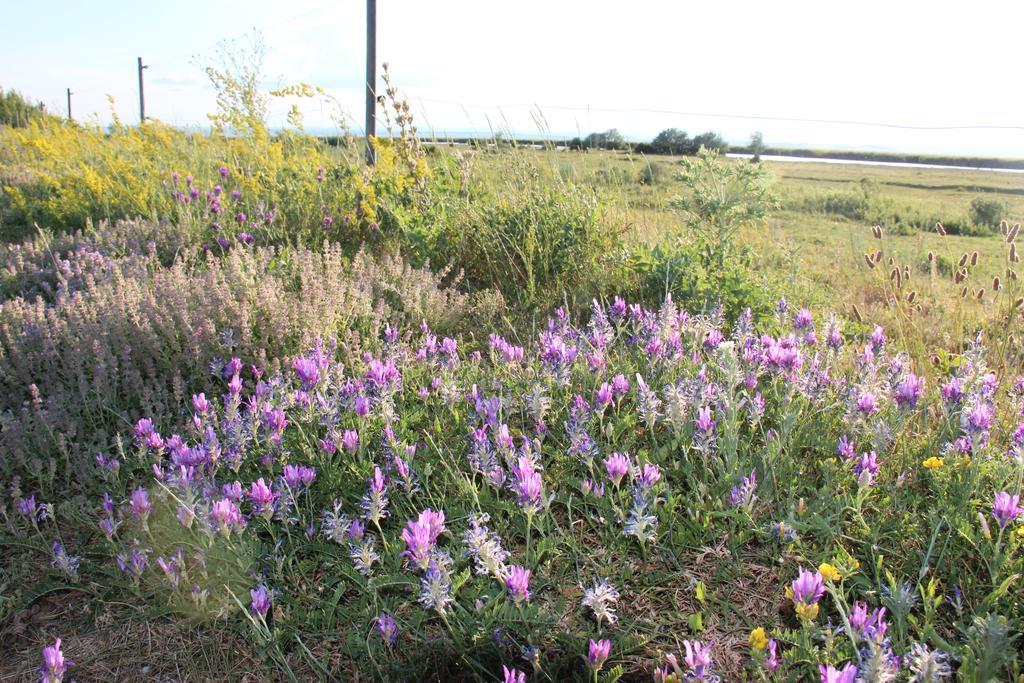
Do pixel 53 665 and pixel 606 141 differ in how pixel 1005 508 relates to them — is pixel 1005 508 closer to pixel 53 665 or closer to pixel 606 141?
pixel 53 665

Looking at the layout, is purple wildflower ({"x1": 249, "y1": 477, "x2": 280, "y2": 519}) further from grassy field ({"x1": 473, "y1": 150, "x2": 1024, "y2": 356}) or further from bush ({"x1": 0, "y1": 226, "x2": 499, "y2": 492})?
grassy field ({"x1": 473, "y1": 150, "x2": 1024, "y2": 356})

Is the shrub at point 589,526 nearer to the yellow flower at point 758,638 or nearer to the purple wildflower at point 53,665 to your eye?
the yellow flower at point 758,638

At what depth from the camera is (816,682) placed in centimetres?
170

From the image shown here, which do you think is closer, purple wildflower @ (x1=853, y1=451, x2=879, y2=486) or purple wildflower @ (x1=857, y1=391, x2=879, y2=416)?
purple wildflower @ (x1=853, y1=451, x2=879, y2=486)

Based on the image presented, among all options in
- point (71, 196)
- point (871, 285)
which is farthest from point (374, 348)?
point (71, 196)

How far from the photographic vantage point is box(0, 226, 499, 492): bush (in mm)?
3066

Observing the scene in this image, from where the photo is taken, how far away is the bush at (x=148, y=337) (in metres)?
3.07

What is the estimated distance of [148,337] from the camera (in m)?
3.48

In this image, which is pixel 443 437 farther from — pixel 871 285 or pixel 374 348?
pixel 871 285

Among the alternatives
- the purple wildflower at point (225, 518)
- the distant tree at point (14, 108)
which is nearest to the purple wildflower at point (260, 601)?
the purple wildflower at point (225, 518)

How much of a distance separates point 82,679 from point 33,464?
1.18 m

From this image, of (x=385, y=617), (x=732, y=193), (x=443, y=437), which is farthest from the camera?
(x=732, y=193)

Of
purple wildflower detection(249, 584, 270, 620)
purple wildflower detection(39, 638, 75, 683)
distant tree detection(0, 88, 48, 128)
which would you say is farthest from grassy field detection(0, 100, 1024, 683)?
distant tree detection(0, 88, 48, 128)

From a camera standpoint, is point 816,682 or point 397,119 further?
point 397,119
